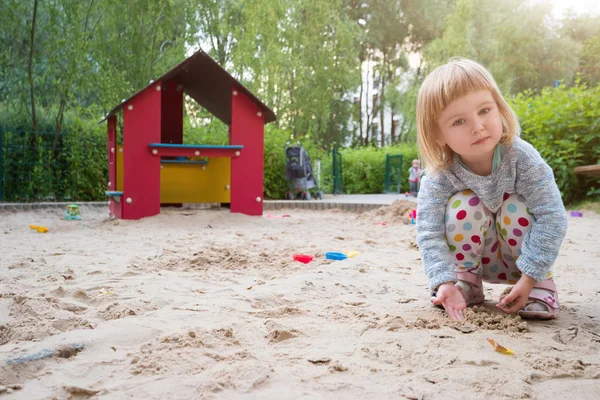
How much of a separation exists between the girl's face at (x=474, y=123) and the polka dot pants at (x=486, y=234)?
241 millimetres

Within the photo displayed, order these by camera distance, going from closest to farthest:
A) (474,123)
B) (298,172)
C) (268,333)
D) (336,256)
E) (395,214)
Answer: (268,333), (474,123), (336,256), (395,214), (298,172)

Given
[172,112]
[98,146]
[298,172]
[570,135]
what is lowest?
[298,172]

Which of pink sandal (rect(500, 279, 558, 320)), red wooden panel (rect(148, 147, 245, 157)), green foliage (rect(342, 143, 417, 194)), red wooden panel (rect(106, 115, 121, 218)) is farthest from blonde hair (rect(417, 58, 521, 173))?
green foliage (rect(342, 143, 417, 194))

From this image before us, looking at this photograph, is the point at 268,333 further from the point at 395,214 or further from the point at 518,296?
the point at 395,214

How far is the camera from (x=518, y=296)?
207 centimetres

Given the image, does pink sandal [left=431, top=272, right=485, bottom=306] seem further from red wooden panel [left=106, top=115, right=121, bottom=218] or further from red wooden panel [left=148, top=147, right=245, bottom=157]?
red wooden panel [left=106, top=115, right=121, bottom=218]

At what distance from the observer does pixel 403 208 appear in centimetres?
738

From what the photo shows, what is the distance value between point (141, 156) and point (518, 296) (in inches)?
214

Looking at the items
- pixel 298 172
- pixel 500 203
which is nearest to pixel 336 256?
pixel 500 203

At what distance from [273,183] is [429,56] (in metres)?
15.3

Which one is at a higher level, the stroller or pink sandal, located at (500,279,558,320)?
the stroller

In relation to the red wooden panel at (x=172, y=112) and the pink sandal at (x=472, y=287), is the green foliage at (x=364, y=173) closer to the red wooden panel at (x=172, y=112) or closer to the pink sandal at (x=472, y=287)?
the red wooden panel at (x=172, y=112)

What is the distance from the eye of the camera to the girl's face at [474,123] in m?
2.01

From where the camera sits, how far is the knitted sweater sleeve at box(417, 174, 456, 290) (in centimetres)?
218
